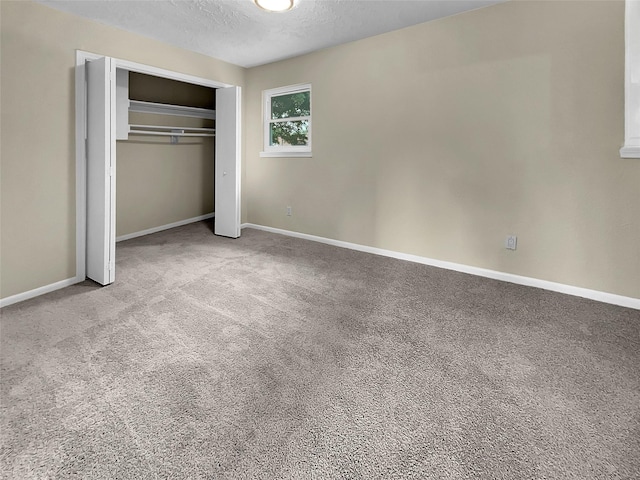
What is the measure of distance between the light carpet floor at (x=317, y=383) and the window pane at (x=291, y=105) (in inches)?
107

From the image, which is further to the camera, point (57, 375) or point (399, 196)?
point (399, 196)

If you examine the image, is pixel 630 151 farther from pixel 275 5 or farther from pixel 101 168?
pixel 101 168

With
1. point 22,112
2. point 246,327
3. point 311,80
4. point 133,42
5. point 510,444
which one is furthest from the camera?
point 311,80

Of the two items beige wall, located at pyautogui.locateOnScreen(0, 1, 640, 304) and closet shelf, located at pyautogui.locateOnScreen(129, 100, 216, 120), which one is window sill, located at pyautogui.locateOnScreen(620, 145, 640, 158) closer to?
beige wall, located at pyautogui.locateOnScreen(0, 1, 640, 304)

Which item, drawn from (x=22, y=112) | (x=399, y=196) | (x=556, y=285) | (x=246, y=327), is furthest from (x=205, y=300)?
(x=556, y=285)

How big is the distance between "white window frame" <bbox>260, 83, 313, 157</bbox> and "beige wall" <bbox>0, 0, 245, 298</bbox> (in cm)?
223

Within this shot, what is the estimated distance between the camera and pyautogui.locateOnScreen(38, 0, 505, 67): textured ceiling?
3.15 metres

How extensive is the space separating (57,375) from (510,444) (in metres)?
2.12

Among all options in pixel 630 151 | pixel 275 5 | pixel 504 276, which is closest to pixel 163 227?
pixel 275 5

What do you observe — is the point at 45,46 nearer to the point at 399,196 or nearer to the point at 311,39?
the point at 311,39

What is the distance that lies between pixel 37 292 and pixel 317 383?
2619mm

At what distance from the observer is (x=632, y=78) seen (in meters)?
2.64

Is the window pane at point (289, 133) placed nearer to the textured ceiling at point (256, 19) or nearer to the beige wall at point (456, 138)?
the beige wall at point (456, 138)

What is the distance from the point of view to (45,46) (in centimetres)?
301
